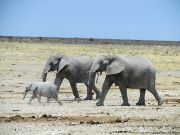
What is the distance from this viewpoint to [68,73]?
2381 cm

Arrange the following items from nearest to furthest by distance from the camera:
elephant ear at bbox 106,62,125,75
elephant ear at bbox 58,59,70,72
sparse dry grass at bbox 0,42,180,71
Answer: elephant ear at bbox 106,62,125,75 < elephant ear at bbox 58,59,70,72 < sparse dry grass at bbox 0,42,180,71

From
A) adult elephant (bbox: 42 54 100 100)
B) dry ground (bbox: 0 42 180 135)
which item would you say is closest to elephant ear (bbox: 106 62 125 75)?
dry ground (bbox: 0 42 180 135)

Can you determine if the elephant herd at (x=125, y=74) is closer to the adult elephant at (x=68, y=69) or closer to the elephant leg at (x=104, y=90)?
the elephant leg at (x=104, y=90)

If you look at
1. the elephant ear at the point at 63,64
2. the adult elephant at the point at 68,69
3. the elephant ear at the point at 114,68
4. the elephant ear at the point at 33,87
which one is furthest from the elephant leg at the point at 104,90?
the elephant ear at the point at 63,64

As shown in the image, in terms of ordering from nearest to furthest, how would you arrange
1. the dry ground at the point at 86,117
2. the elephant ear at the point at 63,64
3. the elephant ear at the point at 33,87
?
the dry ground at the point at 86,117, the elephant ear at the point at 33,87, the elephant ear at the point at 63,64

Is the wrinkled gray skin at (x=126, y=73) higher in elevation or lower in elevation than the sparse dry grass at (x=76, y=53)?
higher

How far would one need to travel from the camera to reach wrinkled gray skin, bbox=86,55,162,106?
20.5 metres

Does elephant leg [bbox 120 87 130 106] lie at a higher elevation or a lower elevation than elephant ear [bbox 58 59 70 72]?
lower

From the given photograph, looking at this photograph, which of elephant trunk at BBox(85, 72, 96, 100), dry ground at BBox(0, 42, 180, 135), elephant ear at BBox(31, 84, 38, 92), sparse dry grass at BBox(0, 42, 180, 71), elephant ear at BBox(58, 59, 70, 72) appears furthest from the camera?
sparse dry grass at BBox(0, 42, 180, 71)

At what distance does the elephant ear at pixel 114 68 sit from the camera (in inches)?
803

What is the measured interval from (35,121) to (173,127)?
10.6 ft

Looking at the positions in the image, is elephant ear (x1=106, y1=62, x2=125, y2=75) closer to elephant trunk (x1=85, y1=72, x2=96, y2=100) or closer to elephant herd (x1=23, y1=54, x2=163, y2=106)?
elephant herd (x1=23, y1=54, x2=163, y2=106)

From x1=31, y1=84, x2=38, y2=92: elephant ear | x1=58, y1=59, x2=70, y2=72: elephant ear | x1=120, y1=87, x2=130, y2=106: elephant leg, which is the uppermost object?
x1=58, y1=59, x2=70, y2=72: elephant ear

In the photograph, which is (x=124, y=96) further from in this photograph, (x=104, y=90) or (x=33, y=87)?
(x=33, y=87)
